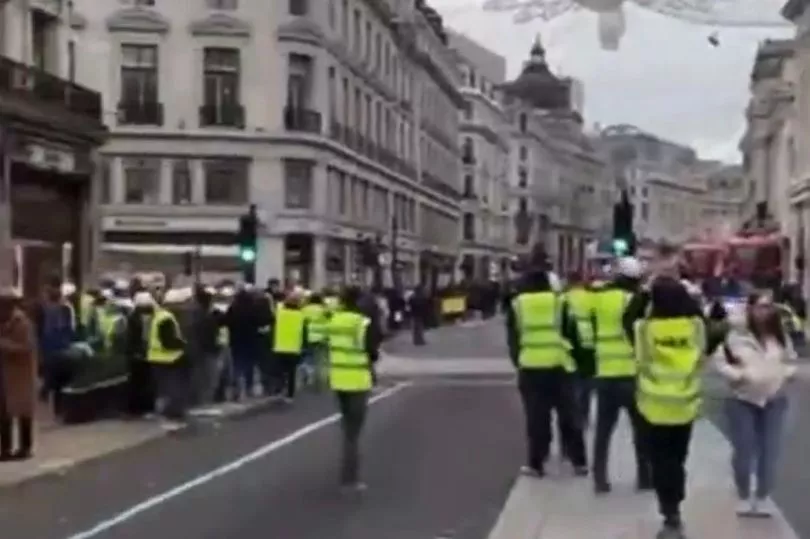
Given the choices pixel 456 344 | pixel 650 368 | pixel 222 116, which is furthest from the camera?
pixel 222 116

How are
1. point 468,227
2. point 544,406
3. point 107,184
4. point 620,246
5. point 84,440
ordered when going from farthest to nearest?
point 468,227
point 107,184
point 620,246
point 84,440
point 544,406

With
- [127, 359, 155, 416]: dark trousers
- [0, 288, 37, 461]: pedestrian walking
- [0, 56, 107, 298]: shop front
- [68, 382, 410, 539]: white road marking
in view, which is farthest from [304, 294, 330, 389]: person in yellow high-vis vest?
[0, 288, 37, 461]: pedestrian walking

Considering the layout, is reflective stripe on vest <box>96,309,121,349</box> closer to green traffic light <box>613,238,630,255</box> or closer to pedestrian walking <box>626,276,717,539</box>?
pedestrian walking <box>626,276,717,539</box>

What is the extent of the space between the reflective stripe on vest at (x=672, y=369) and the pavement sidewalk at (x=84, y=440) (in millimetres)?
7179

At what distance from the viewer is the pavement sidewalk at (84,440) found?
19.4 m

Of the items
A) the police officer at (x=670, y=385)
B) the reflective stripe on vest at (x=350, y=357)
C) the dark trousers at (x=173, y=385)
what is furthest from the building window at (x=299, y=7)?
the police officer at (x=670, y=385)

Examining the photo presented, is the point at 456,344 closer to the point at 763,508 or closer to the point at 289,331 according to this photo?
the point at 289,331

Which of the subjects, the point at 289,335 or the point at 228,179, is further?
the point at 228,179

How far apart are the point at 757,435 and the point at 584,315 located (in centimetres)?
377

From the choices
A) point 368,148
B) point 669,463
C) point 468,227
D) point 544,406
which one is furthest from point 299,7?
point 468,227

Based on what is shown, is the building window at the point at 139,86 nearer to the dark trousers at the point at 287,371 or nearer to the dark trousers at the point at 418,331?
the dark trousers at the point at 418,331

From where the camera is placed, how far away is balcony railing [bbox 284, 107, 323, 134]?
70250mm

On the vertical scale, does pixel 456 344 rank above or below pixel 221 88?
below

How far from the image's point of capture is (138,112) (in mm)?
69438
